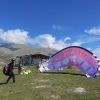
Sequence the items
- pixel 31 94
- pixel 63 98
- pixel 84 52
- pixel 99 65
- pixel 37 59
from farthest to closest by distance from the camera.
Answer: pixel 37 59, pixel 84 52, pixel 99 65, pixel 31 94, pixel 63 98

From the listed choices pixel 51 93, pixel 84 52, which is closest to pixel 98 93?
pixel 51 93

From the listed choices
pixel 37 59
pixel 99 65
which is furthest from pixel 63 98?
pixel 37 59

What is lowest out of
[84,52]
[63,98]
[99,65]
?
[63,98]

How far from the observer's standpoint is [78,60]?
120 ft

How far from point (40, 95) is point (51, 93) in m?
1.15

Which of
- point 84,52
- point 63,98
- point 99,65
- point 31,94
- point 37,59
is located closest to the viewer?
point 63,98

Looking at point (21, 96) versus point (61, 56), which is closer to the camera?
point (21, 96)

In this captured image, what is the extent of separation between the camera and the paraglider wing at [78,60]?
33312 mm

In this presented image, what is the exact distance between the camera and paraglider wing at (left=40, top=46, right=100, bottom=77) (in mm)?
33312

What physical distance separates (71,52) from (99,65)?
6816 millimetres

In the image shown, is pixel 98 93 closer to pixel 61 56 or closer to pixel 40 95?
pixel 40 95

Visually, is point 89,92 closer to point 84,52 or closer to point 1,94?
point 1,94

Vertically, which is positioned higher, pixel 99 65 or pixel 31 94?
pixel 99 65

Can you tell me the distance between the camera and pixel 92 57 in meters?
34.1
